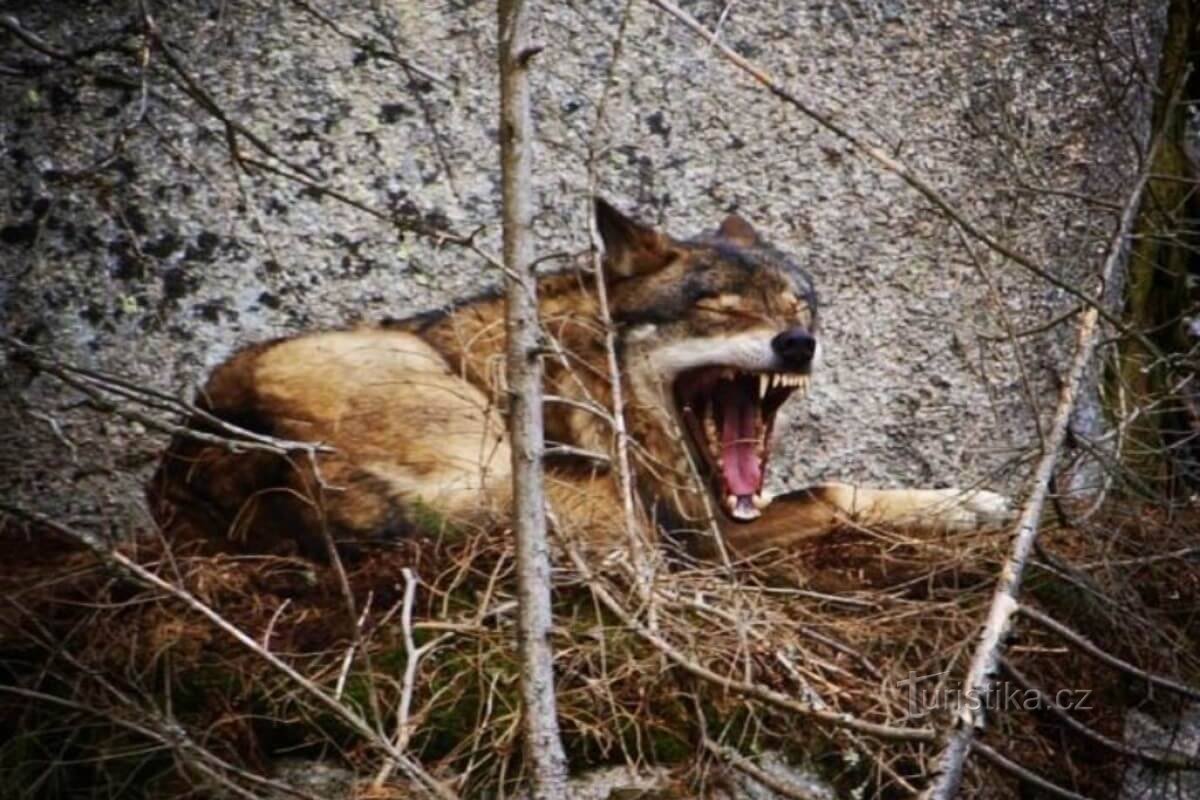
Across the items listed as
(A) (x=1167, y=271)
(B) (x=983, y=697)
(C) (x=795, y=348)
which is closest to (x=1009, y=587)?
(B) (x=983, y=697)

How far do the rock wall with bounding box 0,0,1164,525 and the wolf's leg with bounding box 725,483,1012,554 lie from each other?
15cm

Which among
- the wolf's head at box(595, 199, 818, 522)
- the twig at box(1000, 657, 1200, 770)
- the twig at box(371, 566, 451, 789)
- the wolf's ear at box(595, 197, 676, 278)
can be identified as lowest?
the twig at box(1000, 657, 1200, 770)

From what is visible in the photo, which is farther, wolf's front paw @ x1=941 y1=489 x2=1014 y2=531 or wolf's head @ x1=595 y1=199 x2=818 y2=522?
wolf's front paw @ x1=941 y1=489 x2=1014 y2=531

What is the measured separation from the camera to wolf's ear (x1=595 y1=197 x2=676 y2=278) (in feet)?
19.4

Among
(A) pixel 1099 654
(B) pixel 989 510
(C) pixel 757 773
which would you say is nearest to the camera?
(C) pixel 757 773

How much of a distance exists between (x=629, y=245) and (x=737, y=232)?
376mm

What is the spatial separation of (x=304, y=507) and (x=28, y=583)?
0.64 meters

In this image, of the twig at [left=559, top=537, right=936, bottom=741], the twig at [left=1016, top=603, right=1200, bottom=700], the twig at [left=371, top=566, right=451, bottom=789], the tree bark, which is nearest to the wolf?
the twig at [left=371, top=566, right=451, bottom=789]

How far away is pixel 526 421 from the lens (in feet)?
16.0

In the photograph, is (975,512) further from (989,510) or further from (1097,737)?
(1097,737)

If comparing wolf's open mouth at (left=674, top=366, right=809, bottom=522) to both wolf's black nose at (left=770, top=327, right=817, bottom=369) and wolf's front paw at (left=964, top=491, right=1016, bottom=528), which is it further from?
wolf's front paw at (left=964, top=491, right=1016, bottom=528)

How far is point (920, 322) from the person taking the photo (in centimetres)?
670

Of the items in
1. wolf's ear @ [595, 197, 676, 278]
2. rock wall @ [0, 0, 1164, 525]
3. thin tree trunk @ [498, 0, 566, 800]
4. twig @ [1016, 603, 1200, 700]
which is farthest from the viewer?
rock wall @ [0, 0, 1164, 525]

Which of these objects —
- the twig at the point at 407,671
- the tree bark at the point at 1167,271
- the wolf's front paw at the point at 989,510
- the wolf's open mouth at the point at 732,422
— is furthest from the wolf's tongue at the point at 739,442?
the tree bark at the point at 1167,271
